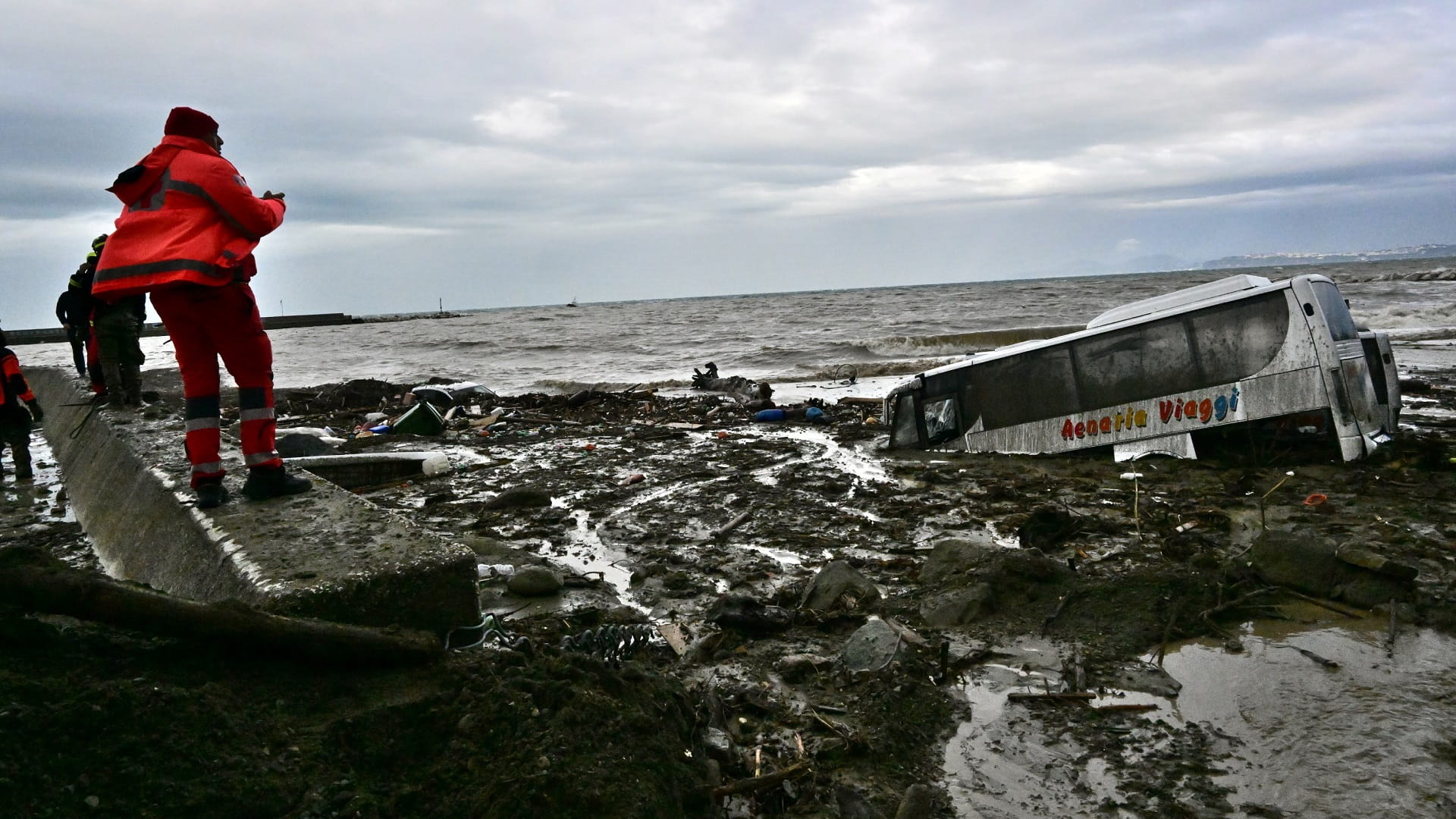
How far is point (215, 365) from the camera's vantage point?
4.45 m

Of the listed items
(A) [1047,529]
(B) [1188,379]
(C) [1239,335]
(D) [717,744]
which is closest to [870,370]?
(B) [1188,379]

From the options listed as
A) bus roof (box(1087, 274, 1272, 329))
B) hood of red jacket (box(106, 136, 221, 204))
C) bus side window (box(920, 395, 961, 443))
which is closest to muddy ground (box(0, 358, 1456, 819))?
bus side window (box(920, 395, 961, 443))

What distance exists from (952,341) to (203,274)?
29621mm

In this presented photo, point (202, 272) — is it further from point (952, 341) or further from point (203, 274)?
point (952, 341)

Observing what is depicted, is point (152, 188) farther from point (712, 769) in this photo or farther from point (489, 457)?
point (489, 457)

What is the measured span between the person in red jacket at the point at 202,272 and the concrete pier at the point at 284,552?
271mm

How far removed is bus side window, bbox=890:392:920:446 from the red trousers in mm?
7539

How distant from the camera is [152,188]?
4.00 m

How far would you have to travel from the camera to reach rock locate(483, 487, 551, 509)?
7820 millimetres

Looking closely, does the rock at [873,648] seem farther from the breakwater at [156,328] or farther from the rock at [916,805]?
the breakwater at [156,328]

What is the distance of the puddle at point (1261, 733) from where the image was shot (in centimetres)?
288

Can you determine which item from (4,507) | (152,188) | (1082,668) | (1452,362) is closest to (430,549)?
(152,188)

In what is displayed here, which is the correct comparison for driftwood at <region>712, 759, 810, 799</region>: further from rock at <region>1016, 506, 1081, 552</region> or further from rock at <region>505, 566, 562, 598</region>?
rock at <region>1016, 506, 1081, 552</region>

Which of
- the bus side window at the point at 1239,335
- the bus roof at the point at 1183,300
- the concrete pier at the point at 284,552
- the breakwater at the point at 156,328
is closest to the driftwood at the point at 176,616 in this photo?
the concrete pier at the point at 284,552
